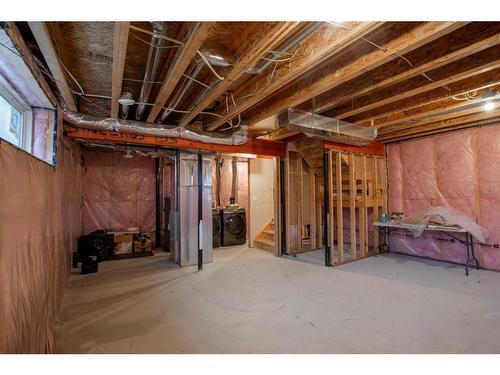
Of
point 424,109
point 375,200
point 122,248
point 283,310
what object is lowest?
point 283,310

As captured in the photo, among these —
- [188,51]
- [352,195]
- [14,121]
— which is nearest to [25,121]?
[14,121]

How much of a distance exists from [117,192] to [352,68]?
5168mm

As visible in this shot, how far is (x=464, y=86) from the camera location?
268 centimetres

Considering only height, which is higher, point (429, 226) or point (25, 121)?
point (25, 121)

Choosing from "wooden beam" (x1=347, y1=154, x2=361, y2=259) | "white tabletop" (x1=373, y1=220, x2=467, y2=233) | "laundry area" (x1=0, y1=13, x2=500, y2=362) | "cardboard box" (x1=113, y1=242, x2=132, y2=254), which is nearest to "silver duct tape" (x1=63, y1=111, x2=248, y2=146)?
"laundry area" (x1=0, y1=13, x2=500, y2=362)

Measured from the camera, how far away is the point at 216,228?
5.84 m

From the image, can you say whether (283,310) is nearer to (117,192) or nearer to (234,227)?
(234,227)

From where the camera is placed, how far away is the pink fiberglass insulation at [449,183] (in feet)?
12.8

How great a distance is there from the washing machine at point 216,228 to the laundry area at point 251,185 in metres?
0.05

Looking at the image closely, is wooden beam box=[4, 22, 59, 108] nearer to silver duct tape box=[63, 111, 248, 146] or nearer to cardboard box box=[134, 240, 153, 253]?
silver duct tape box=[63, 111, 248, 146]

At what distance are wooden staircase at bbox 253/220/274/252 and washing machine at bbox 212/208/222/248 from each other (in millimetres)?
841

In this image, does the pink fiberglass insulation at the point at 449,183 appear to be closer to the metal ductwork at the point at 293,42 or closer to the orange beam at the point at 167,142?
the orange beam at the point at 167,142
